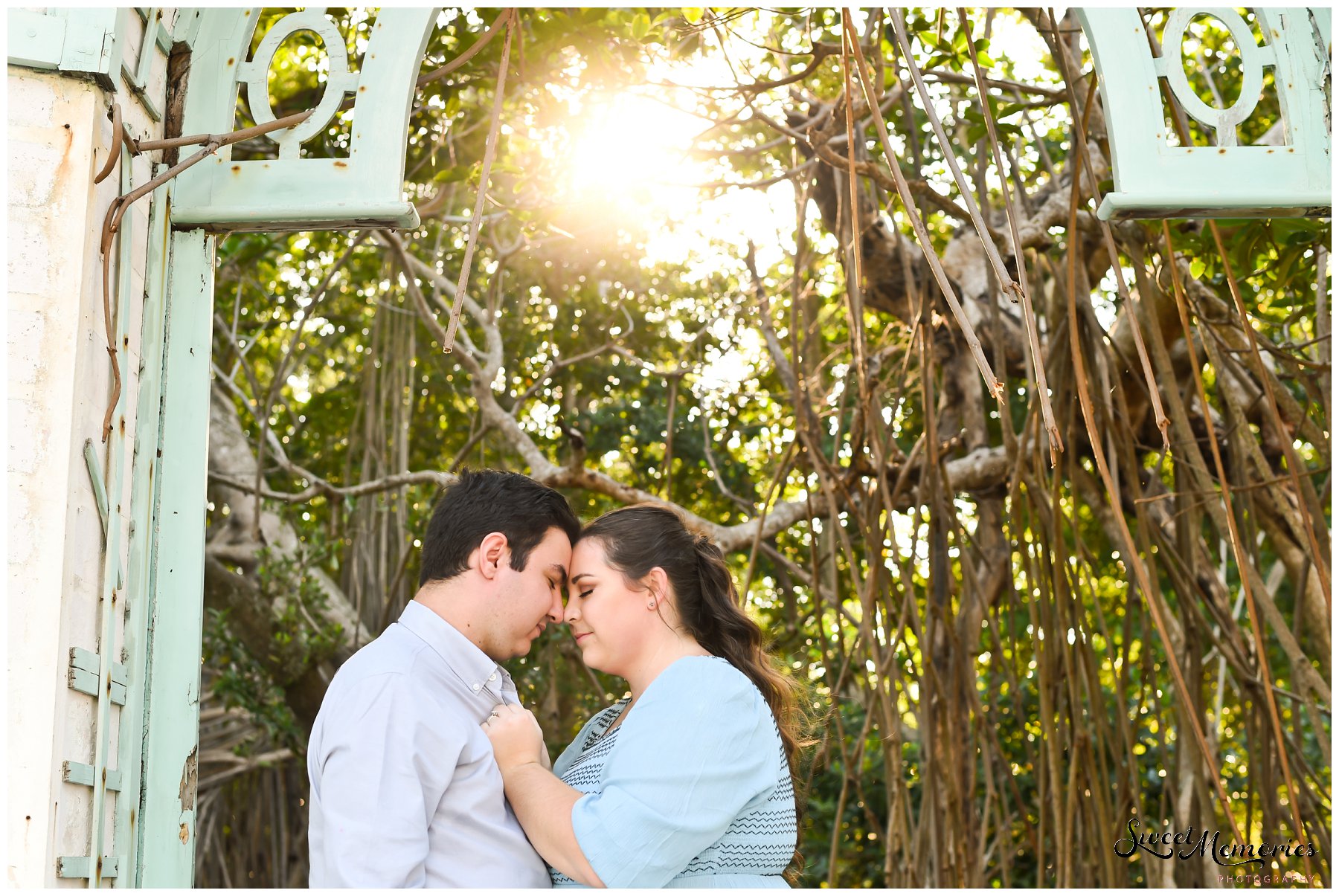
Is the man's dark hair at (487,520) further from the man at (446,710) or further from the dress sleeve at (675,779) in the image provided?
the dress sleeve at (675,779)

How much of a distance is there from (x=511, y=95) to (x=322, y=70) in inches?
35.1

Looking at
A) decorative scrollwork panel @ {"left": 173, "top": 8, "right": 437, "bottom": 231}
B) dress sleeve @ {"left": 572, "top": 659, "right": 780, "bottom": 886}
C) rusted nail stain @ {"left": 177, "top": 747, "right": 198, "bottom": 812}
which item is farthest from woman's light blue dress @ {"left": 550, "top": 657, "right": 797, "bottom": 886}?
decorative scrollwork panel @ {"left": 173, "top": 8, "right": 437, "bottom": 231}

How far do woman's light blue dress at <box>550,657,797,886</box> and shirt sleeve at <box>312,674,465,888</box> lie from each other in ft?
0.55

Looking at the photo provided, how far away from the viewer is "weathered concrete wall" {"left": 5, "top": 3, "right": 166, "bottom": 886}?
3.68 feet

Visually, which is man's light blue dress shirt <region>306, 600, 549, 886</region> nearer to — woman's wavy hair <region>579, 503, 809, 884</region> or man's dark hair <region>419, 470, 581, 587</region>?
man's dark hair <region>419, 470, 581, 587</region>

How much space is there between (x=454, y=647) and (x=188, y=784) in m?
0.34

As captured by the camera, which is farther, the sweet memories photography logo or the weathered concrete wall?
the sweet memories photography logo

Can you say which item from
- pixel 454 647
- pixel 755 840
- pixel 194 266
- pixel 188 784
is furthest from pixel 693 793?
pixel 194 266

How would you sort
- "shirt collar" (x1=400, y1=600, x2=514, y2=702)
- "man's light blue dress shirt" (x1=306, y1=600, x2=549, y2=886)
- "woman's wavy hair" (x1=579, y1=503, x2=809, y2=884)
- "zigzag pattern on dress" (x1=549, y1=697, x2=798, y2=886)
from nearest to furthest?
"man's light blue dress shirt" (x1=306, y1=600, x2=549, y2=886), "zigzag pattern on dress" (x1=549, y1=697, x2=798, y2=886), "shirt collar" (x1=400, y1=600, x2=514, y2=702), "woman's wavy hair" (x1=579, y1=503, x2=809, y2=884)

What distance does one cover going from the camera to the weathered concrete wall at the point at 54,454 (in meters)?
1.12

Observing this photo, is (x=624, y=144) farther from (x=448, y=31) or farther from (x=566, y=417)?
(x=566, y=417)

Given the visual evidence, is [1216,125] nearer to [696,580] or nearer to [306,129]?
[696,580]

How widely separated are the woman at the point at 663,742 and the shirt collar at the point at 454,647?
0.05m

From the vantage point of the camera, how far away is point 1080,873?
2570 millimetres
